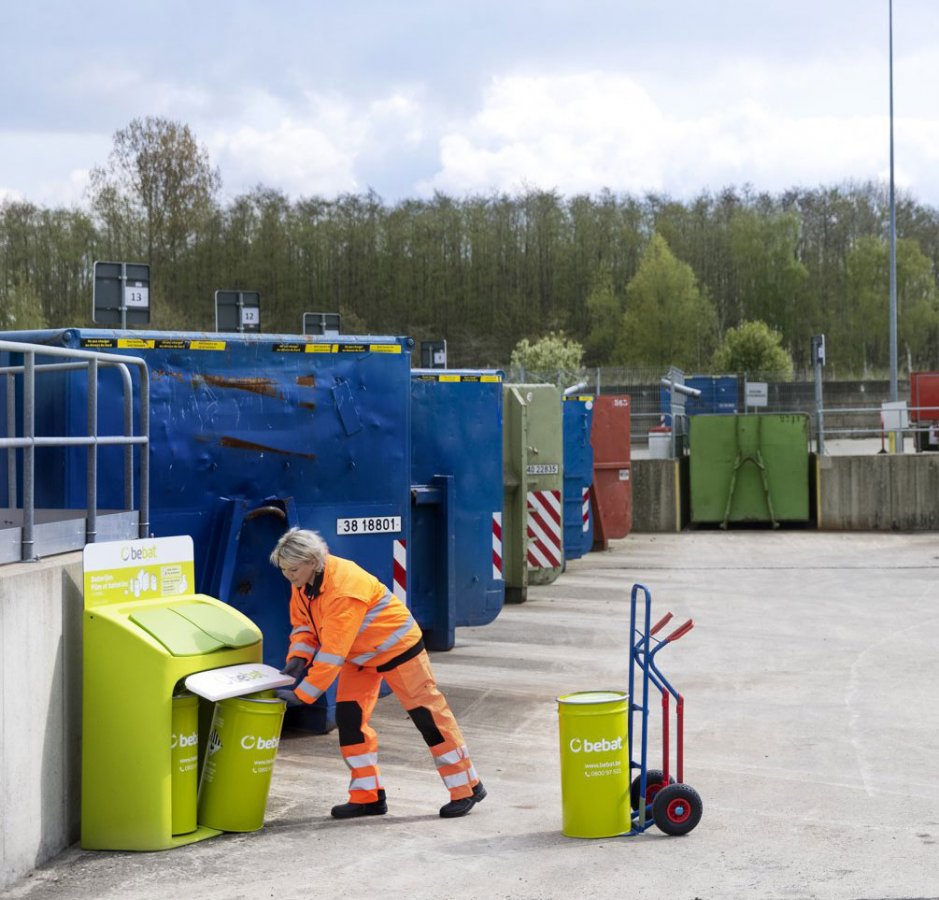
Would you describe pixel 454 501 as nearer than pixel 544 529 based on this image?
Yes

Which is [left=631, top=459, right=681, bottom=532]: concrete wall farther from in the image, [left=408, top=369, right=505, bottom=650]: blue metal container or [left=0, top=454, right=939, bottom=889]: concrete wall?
[left=0, top=454, right=939, bottom=889]: concrete wall

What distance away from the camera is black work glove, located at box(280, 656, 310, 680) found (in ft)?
22.0

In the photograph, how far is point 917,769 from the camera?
25.3 ft

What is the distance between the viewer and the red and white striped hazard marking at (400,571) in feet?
30.9

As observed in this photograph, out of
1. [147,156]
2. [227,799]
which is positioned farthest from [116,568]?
[147,156]

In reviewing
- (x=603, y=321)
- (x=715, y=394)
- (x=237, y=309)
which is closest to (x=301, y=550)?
(x=237, y=309)

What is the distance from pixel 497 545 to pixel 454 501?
1004mm

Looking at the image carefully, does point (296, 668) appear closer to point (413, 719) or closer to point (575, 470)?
point (413, 719)

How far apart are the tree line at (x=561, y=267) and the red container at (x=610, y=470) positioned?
43.2m

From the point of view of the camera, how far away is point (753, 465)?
23.5m

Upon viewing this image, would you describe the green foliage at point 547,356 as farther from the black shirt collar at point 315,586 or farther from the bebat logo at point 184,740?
the bebat logo at point 184,740

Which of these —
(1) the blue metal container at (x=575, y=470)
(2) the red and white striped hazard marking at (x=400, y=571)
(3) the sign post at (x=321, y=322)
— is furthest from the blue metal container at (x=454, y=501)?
(3) the sign post at (x=321, y=322)

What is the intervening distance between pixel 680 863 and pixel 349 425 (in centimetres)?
409

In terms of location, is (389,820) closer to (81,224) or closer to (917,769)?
(917,769)
